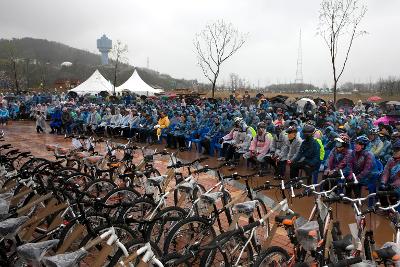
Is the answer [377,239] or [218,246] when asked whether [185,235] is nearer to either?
[218,246]

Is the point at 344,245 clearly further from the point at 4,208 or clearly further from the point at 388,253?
the point at 4,208

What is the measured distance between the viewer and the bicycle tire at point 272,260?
11.5ft

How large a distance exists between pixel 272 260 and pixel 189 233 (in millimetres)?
1017

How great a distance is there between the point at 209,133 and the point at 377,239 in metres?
6.94

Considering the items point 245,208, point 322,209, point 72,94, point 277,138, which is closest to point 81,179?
point 245,208

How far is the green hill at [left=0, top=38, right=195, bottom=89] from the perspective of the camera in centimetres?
5581

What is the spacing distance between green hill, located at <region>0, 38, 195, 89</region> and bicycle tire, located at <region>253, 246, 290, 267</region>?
41791mm

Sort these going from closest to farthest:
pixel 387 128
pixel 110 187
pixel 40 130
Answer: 1. pixel 110 187
2. pixel 387 128
3. pixel 40 130

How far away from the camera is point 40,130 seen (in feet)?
59.5

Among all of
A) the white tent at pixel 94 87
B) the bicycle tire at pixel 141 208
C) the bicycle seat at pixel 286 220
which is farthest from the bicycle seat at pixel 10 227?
the white tent at pixel 94 87

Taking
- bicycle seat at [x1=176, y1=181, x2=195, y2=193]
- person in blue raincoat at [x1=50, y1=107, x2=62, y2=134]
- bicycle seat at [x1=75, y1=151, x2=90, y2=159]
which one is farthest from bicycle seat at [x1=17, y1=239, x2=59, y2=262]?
person in blue raincoat at [x1=50, y1=107, x2=62, y2=134]

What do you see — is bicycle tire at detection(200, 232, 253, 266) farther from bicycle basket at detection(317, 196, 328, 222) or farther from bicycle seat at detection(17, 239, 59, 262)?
bicycle seat at detection(17, 239, 59, 262)

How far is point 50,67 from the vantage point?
8212 centimetres

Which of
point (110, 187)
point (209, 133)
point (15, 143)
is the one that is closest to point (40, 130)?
point (15, 143)
